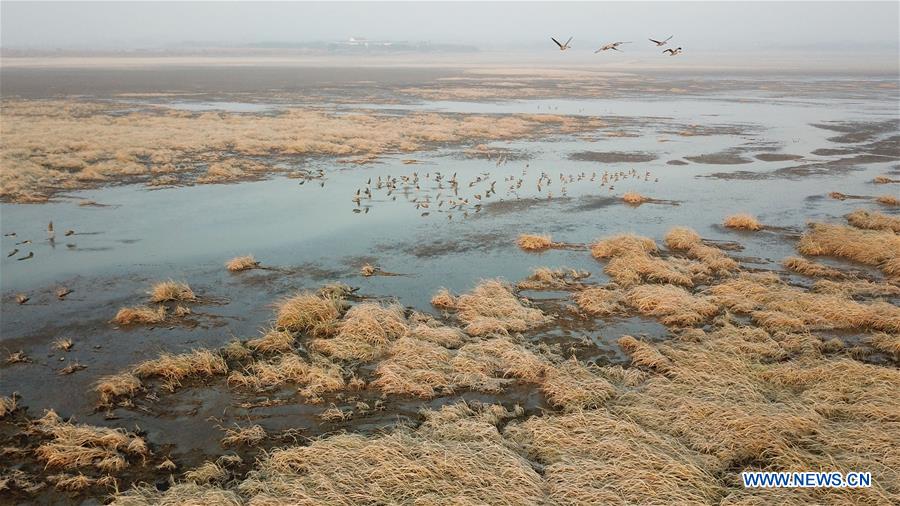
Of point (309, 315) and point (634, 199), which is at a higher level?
point (634, 199)

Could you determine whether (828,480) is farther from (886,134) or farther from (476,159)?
(886,134)

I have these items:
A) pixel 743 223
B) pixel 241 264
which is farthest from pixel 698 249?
pixel 241 264

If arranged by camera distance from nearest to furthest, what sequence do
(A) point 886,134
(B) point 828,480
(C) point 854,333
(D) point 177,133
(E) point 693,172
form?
(B) point 828,480 → (C) point 854,333 → (E) point 693,172 → (D) point 177,133 → (A) point 886,134

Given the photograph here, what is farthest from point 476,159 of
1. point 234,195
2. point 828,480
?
point 828,480

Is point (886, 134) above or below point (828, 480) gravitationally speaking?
above

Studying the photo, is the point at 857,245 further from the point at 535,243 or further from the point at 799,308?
the point at 535,243
